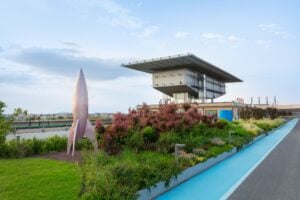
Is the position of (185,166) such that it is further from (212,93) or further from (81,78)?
(212,93)

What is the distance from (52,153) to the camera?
11391mm

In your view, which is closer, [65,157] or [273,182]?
[273,182]

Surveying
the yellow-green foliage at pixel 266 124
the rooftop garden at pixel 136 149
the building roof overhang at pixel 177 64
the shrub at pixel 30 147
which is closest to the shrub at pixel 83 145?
the rooftop garden at pixel 136 149

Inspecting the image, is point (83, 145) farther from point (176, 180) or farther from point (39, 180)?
point (176, 180)

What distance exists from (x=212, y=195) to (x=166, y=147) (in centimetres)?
390

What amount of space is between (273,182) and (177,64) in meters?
49.0

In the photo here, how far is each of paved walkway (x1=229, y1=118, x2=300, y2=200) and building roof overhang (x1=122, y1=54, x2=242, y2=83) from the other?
129 feet

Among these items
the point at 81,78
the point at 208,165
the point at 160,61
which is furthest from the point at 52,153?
the point at 160,61

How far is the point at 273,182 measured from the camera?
809 cm

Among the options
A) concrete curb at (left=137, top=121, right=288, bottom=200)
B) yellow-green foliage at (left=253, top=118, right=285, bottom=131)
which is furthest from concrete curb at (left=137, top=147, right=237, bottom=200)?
yellow-green foliage at (left=253, top=118, right=285, bottom=131)

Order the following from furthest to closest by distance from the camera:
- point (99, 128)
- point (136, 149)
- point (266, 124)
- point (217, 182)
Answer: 1. point (266, 124)
2. point (99, 128)
3. point (136, 149)
4. point (217, 182)

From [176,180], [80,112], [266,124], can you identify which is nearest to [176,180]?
[176,180]

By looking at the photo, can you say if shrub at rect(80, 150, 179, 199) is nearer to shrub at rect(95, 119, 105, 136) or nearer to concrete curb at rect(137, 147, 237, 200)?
concrete curb at rect(137, 147, 237, 200)

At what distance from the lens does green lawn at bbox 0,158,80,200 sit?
18.9ft
